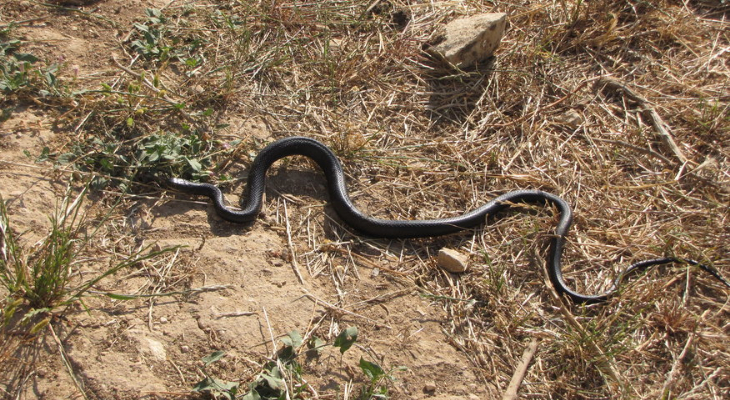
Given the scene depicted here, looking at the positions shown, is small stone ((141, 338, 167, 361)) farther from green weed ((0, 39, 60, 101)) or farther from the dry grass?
green weed ((0, 39, 60, 101))

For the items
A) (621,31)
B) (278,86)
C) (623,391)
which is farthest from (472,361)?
(621,31)

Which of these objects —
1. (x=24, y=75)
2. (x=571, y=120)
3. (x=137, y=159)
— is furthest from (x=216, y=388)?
(x=571, y=120)

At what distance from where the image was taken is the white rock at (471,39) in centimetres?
Answer: 547

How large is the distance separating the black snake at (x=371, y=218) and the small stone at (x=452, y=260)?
0.88 feet

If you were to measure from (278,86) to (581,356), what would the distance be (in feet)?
11.7

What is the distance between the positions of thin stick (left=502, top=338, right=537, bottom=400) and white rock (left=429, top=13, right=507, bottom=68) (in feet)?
9.78

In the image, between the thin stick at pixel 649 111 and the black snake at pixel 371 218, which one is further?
the thin stick at pixel 649 111

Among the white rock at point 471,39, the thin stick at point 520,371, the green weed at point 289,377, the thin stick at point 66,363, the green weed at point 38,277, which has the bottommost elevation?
the thin stick at point 520,371

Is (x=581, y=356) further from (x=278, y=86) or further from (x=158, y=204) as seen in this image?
(x=278, y=86)

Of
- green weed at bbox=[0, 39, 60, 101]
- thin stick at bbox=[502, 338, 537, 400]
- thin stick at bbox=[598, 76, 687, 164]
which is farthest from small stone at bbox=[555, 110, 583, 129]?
green weed at bbox=[0, 39, 60, 101]

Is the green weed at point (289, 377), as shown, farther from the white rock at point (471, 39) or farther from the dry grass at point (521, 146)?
the white rock at point (471, 39)

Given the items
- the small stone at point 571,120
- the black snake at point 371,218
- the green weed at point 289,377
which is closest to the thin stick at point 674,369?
the black snake at point 371,218

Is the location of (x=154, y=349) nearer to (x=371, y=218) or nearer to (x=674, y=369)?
(x=371, y=218)

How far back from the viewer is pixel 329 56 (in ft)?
18.3
